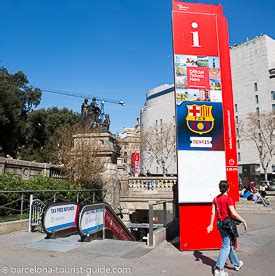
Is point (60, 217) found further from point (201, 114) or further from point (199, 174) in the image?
point (201, 114)

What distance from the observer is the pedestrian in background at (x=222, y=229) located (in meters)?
5.43

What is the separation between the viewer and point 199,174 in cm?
779

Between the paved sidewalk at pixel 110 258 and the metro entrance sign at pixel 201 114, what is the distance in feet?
2.71

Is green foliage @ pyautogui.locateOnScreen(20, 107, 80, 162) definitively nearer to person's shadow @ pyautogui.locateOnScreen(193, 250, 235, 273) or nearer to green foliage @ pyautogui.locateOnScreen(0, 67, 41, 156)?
green foliage @ pyautogui.locateOnScreen(0, 67, 41, 156)

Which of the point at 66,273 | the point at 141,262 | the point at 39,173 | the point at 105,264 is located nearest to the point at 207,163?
the point at 141,262

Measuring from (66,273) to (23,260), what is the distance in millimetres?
1202

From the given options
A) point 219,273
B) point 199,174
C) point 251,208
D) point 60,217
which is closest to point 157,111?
point 251,208

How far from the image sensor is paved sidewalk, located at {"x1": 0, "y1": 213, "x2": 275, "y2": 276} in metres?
5.59

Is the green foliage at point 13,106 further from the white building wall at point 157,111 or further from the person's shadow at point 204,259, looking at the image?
the white building wall at point 157,111

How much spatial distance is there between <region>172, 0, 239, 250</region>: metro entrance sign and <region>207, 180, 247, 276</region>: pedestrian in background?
1.75m

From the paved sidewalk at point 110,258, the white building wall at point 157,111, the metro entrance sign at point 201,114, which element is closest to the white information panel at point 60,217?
the paved sidewalk at point 110,258

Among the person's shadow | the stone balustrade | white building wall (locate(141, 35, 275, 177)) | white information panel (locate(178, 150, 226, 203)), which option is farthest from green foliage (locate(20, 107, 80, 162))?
white building wall (locate(141, 35, 275, 177))

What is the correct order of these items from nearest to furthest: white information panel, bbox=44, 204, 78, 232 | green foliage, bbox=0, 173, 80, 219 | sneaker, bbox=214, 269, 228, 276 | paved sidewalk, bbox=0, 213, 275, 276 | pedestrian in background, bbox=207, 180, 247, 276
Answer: sneaker, bbox=214, 269, 228, 276
pedestrian in background, bbox=207, 180, 247, 276
paved sidewalk, bbox=0, 213, 275, 276
white information panel, bbox=44, 204, 78, 232
green foliage, bbox=0, 173, 80, 219

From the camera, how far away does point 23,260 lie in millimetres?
6008
